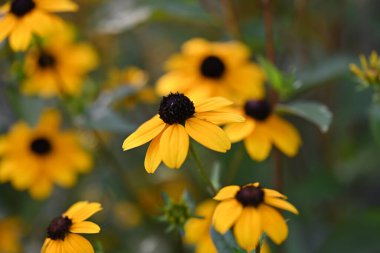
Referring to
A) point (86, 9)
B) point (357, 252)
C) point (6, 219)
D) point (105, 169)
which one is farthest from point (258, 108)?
point (86, 9)

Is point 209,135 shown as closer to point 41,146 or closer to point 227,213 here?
point 227,213

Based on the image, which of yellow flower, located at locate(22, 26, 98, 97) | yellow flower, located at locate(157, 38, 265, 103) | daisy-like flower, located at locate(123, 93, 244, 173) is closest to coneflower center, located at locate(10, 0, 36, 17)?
yellow flower, located at locate(22, 26, 98, 97)

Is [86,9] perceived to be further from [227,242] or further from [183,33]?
[227,242]

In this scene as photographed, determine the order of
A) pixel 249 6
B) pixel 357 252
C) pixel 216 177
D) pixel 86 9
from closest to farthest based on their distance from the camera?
pixel 216 177 → pixel 357 252 → pixel 249 6 → pixel 86 9

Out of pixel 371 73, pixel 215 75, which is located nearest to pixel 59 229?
pixel 371 73

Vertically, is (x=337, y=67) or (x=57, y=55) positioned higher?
(x=57, y=55)

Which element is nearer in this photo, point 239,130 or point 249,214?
point 249,214

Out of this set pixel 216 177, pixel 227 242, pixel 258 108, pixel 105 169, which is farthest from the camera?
pixel 105 169
